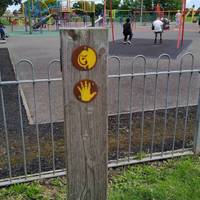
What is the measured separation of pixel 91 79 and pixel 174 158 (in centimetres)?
217

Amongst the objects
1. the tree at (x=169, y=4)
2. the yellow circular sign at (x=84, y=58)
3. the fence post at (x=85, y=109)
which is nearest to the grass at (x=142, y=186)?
the fence post at (x=85, y=109)

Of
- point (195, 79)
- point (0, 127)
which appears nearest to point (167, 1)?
point (195, 79)

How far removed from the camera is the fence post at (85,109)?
1.63 m

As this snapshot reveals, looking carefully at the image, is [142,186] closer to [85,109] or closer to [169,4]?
[85,109]

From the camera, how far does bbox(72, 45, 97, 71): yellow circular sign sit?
162cm

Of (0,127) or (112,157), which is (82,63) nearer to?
(112,157)

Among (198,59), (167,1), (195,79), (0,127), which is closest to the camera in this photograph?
(0,127)

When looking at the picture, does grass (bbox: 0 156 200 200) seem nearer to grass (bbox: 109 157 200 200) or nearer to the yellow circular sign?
grass (bbox: 109 157 200 200)

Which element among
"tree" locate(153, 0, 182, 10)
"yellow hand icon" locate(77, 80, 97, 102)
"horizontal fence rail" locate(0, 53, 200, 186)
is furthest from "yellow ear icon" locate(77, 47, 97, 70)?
"tree" locate(153, 0, 182, 10)

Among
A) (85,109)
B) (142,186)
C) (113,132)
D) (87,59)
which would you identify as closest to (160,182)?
(142,186)

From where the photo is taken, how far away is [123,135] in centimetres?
400

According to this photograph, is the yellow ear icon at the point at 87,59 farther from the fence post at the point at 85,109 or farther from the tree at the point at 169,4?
the tree at the point at 169,4

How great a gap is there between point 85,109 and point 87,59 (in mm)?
276

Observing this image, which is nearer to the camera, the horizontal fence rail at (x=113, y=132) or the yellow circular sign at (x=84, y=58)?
the yellow circular sign at (x=84, y=58)
